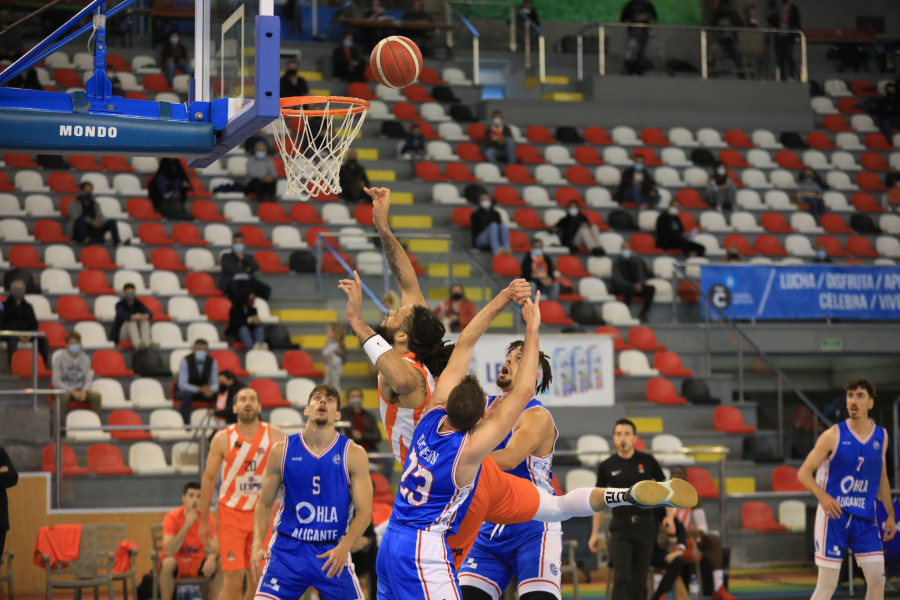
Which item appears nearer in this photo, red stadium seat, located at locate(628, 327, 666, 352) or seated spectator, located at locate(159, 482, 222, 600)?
seated spectator, located at locate(159, 482, 222, 600)

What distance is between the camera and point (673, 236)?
2073 centimetres

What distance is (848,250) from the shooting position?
21.9 metres

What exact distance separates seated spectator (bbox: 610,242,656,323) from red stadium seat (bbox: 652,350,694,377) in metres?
1.19

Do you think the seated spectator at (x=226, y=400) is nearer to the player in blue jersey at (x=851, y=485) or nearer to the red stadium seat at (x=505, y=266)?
the red stadium seat at (x=505, y=266)

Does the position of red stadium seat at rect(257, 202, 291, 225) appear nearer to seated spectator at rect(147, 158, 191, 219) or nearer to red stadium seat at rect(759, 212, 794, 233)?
seated spectator at rect(147, 158, 191, 219)

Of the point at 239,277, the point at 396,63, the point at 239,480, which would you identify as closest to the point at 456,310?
the point at 239,277

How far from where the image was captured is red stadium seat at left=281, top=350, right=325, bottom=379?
16.5 metres

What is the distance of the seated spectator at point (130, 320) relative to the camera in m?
16.1

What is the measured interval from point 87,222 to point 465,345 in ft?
42.6

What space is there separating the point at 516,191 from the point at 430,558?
1611 cm

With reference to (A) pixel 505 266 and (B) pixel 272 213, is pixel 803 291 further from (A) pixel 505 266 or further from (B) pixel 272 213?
(B) pixel 272 213

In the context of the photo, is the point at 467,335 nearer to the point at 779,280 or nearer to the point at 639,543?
the point at 639,543

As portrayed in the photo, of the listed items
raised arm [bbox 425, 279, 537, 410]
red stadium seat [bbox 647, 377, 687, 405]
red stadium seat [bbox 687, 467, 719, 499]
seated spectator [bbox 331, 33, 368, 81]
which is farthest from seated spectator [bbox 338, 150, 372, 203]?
raised arm [bbox 425, 279, 537, 410]

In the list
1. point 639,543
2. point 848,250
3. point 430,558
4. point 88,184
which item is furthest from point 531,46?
point 430,558
